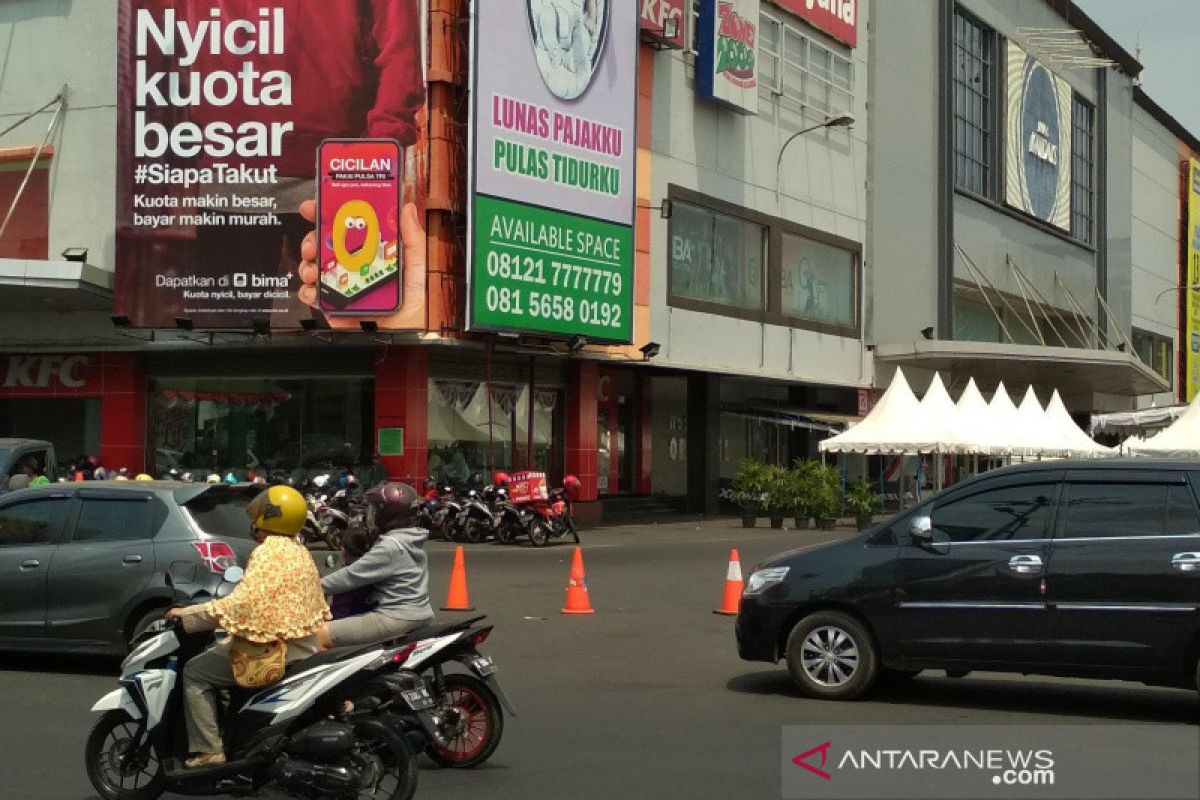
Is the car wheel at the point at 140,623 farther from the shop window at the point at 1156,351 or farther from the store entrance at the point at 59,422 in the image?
the shop window at the point at 1156,351

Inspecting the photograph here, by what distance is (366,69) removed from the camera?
2909 cm

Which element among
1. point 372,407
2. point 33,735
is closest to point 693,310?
point 372,407

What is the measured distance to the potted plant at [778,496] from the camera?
117 feet

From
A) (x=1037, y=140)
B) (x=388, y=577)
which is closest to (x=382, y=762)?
(x=388, y=577)

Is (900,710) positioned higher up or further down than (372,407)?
further down

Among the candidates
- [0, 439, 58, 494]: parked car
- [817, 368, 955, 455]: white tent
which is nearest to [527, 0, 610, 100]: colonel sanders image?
[817, 368, 955, 455]: white tent

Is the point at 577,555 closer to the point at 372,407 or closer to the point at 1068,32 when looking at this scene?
the point at 372,407

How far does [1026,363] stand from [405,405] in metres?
24.8

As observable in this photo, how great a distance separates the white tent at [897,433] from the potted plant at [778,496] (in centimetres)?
199

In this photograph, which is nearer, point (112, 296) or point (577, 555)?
point (577, 555)

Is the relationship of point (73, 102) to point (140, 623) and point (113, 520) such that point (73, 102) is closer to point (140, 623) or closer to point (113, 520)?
point (113, 520)

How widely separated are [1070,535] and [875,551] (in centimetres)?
128

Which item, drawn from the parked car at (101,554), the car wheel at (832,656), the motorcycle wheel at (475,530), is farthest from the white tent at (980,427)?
the parked car at (101,554)

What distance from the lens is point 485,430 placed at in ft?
104
